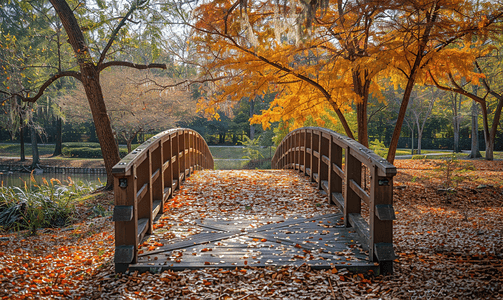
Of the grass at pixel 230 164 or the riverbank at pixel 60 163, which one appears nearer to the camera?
the riverbank at pixel 60 163

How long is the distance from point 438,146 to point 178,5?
29.4 m

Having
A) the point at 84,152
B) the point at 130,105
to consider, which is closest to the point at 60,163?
the point at 84,152

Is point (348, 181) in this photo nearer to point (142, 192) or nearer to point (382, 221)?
point (382, 221)

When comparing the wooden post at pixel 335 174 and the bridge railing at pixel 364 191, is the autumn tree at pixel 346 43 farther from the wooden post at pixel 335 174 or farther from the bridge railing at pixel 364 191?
the wooden post at pixel 335 174

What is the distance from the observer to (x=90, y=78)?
8547 millimetres

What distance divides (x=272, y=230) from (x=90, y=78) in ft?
21.3

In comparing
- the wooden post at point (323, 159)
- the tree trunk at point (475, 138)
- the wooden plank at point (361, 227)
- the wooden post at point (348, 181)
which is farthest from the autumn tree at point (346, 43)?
the tree trunk at point (475, 138)

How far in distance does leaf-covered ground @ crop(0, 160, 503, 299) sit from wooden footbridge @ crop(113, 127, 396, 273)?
7.3 inches

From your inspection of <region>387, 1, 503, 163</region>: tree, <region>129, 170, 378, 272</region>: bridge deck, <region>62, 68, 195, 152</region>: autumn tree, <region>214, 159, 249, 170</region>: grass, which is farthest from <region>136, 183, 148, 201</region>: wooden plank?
<region>214, 159, 249, 170</region>: grass

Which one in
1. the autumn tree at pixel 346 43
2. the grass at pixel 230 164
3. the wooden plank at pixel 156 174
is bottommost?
the grass at pixel 230 164

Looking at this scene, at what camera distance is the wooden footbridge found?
11.4ft

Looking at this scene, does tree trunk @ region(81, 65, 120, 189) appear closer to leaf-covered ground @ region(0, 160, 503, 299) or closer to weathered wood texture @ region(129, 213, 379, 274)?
leaf-covered ground @ region(0, 160, 503, 299)

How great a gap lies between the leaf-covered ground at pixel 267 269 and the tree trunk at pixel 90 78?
2.36m

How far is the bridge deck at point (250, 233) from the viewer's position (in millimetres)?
3662
